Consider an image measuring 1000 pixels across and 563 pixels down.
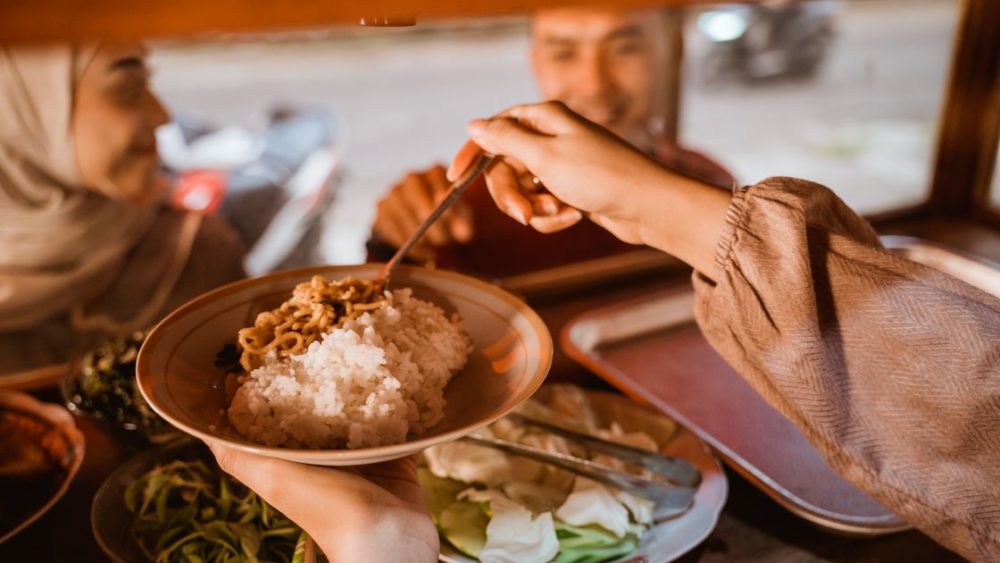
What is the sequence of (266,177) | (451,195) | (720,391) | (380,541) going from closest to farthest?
(380,541), (451,195), (720,391), (266,177)

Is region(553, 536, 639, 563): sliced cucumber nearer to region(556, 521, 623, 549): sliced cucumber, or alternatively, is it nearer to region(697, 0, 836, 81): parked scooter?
region(556, 521, 623, 549): sliced cucumber

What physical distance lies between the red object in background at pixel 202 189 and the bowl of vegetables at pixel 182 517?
1818mm

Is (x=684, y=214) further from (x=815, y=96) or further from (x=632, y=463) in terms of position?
(x=815, y=96)

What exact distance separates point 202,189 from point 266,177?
→ 1.61ft

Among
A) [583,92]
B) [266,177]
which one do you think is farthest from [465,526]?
[266,177]

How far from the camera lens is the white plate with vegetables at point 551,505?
113 centimetres

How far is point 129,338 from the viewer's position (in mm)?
1446

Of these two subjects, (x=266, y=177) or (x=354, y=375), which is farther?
(x=266, y=177)

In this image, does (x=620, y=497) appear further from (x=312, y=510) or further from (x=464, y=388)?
(x=312, y=510)

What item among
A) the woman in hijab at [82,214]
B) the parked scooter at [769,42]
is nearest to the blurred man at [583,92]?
the woman in hijab at [82,214]

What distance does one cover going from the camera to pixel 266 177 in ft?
12.0

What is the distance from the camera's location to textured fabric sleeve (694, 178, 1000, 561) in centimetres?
96

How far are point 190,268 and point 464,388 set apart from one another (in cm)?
164

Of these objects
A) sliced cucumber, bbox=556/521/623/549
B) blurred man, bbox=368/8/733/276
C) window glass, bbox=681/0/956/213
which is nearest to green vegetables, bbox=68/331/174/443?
sliced cucumber, bbox=556/521/623/549
